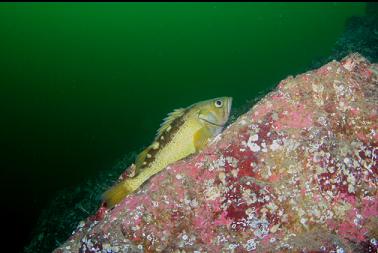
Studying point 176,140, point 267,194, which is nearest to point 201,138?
point 176,140

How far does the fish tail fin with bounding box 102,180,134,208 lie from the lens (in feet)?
9.26

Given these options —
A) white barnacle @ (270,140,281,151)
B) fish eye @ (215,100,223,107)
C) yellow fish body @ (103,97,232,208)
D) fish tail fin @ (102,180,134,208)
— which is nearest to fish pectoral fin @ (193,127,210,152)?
yellow fish body @ (103,97,232,208)

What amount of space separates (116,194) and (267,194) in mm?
1255

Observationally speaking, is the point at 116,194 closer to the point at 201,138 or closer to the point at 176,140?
the point at 176,140

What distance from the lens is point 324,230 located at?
8.23ft

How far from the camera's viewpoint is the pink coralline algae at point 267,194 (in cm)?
247

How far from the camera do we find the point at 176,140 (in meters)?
2.96

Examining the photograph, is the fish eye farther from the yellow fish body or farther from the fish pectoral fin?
the fish pectoral fin

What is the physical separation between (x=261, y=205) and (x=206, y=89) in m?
46.2

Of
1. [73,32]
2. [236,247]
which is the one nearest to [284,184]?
[236,247]

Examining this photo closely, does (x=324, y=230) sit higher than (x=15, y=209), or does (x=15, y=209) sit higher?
(x=324, y=230)

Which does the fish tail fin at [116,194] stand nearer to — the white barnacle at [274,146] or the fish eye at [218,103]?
the fish eye at [218,103]

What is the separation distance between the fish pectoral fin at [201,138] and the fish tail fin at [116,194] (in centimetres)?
68

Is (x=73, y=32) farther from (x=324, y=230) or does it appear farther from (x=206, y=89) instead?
(x=324, y=230)
